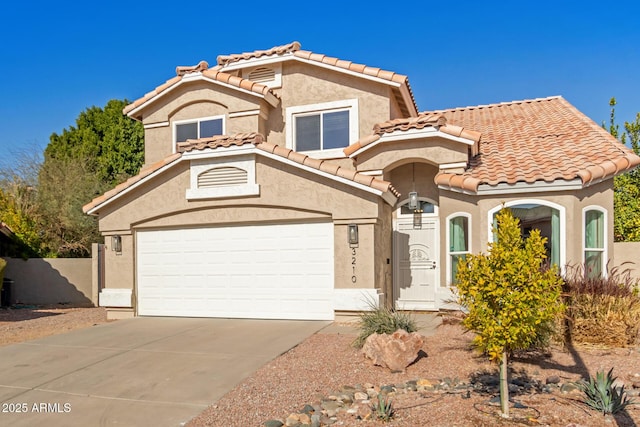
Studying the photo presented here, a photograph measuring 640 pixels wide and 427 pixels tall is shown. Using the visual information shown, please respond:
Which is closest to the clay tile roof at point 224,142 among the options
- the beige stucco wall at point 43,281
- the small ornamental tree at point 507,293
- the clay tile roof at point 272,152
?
the clay tile roof at point 272,152

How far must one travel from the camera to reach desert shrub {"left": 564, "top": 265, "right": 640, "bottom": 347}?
329 inches

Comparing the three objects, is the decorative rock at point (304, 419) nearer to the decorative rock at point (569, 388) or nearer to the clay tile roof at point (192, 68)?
the decorative rock at point (569, 388)

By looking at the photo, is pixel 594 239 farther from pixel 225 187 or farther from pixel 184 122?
pixel 184 122

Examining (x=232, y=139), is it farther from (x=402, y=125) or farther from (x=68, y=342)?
(x=68, y=342)

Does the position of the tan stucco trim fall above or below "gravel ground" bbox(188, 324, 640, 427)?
above

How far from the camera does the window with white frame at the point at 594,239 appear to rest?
11.0 m

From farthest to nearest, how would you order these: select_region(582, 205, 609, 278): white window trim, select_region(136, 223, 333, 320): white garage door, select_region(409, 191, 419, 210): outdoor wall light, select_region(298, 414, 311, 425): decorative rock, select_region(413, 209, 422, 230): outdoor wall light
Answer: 1. select_region(413, 209, 422, 230): outdoor wall light
2. select_region(409, 191, 419, 210): outdoor wall light
3. select_region(136, 223, 333, 320): white garage door
4. select_region(582, 205, 609, 278): white window trim
5. select_region(298, 414, 311, 425): decorative rock

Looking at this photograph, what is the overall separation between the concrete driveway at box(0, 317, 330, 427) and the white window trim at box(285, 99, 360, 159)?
5.20 metres

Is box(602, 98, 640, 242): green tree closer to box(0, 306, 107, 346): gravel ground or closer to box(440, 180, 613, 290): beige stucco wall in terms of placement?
box(440, 180, 613, 290): beige stucco wall

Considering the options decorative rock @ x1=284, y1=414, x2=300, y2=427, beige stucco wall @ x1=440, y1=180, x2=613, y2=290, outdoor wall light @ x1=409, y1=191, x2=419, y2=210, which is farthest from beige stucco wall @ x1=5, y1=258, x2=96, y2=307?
decorative rock @ x1=284, y1=414, x2=300, y2=427

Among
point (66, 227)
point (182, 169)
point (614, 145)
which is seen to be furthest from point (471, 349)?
point (66, 227)

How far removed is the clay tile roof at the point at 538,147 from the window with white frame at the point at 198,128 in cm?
711

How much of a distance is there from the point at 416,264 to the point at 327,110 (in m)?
5.25

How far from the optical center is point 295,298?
1170cm
